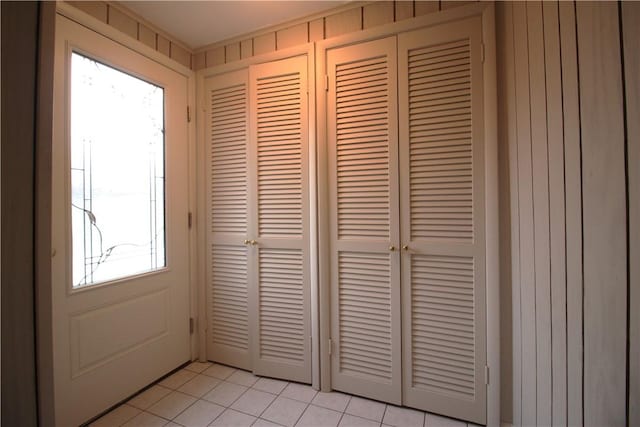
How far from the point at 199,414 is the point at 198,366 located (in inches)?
21.8

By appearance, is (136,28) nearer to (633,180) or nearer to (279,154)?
(279,154)

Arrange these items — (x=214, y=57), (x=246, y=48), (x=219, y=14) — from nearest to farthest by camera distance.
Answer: (x=219, y=14), (x=246, y=48), (x=214, y=57)

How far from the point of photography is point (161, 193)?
1961 mm

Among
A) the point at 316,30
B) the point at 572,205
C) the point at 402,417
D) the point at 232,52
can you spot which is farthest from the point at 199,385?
the point at 316,30

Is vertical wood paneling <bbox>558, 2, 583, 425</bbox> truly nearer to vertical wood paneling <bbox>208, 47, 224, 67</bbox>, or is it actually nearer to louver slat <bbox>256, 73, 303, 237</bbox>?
louver slat <bbox>256, 73, 303, 237</bbox>

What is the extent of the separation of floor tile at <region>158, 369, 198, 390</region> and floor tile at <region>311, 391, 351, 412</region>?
0.92 metres

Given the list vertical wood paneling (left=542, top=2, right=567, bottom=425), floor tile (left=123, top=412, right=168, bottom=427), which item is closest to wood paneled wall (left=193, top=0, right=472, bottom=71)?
vertical wood paneling (left=542, top=2, right=567, bottom=425)

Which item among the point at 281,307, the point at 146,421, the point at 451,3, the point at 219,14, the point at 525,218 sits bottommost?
the point at 146,421

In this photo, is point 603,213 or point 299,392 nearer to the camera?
point 603,213

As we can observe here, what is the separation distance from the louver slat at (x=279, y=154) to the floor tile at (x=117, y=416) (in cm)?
128

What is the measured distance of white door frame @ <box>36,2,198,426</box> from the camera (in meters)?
0.47

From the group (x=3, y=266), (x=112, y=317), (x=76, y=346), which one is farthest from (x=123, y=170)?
(x=3, y=266)

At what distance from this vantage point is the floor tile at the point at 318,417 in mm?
1497

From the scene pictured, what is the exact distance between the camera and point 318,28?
1.80 m
